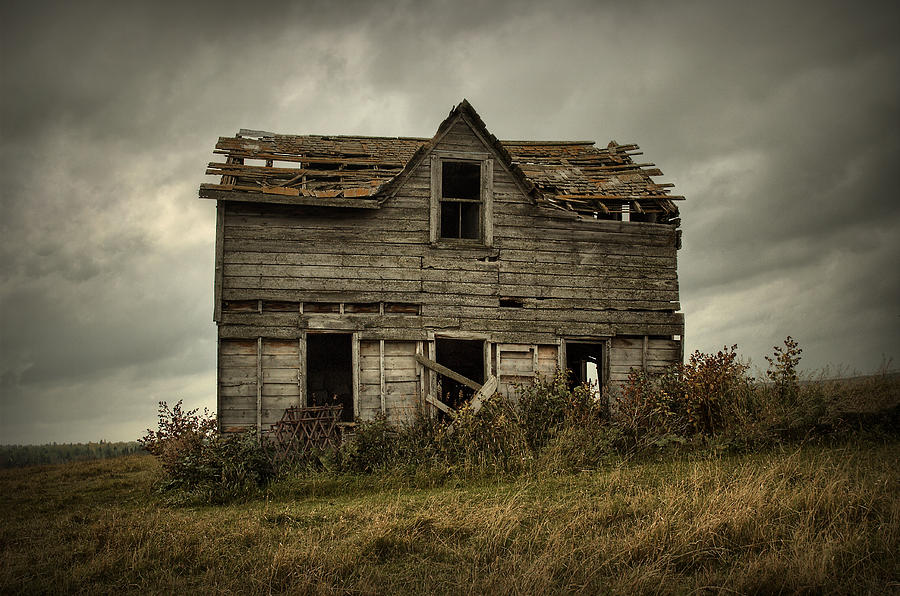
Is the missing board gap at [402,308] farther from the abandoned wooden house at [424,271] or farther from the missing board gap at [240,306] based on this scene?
the missing board gap at [240,306]

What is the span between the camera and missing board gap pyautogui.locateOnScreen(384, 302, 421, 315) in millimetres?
12500

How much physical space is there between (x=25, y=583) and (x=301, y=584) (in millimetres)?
2688

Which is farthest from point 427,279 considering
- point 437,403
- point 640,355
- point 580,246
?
point 640,355

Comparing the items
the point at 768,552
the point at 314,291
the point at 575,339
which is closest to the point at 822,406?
the point at 575,339

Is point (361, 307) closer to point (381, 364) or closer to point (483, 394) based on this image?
point (381, 364)

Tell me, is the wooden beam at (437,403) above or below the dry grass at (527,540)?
above

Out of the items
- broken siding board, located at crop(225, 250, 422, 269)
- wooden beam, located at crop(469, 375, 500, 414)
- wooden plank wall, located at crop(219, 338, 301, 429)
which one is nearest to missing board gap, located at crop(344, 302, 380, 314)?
broken siding board, located at crop(225, 250, 422, 269)

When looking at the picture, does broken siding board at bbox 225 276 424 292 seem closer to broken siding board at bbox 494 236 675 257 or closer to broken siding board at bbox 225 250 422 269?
broken siding board at bbox 225 250 422 269

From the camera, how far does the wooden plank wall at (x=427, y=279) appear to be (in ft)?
39.5

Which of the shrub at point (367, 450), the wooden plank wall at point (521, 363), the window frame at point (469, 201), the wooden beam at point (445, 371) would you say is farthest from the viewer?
the window frame at point (469, 201)

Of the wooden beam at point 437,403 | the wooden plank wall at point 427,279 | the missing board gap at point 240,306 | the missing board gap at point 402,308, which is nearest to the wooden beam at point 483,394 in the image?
the wooden beam at point 437,403

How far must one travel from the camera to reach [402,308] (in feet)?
41.2

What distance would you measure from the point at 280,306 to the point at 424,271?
299 cm

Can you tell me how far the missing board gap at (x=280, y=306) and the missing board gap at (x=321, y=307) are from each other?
0.18m
